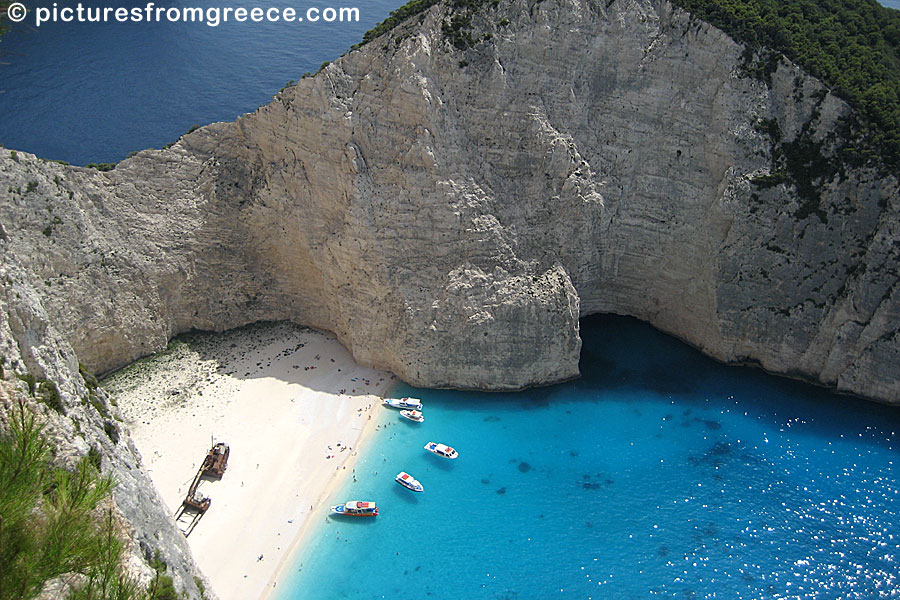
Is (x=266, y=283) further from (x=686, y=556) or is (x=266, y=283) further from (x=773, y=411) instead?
(x=773, y=411)

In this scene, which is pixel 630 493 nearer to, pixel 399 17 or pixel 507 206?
pixel 507 206

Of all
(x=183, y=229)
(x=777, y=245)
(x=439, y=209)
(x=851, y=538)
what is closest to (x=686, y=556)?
(x=851, y=538)

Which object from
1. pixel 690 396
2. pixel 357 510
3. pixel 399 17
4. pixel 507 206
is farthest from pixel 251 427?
pixel 690 396

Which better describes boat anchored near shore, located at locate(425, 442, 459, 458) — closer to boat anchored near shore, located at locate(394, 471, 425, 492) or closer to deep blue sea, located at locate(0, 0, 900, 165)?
boat anchored near shore, located at locate(394, 471, 425, 492)

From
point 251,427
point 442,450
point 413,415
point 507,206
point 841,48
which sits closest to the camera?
point 442,450

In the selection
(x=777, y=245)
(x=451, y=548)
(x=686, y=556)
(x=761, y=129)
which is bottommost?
(x=451, y=548)

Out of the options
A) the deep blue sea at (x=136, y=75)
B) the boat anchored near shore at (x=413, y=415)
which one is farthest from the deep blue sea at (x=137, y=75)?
the boat anchored near shore at (x=413, y=415)
